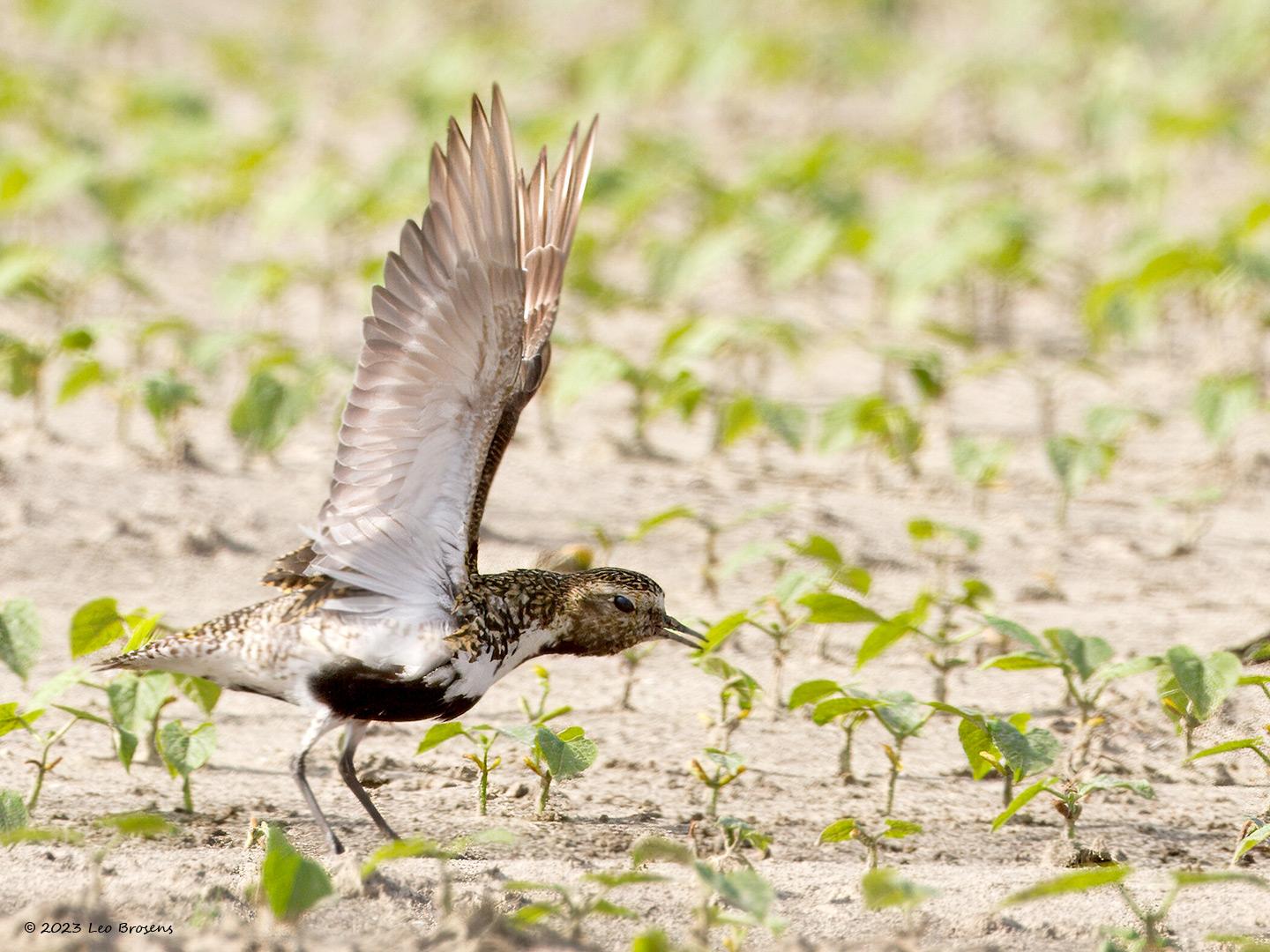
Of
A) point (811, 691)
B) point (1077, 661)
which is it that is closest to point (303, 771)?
point (811, 691)

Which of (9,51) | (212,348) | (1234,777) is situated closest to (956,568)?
(1234,777)

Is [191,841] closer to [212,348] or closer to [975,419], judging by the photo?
[212,348]

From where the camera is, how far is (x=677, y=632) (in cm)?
518

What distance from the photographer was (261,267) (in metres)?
8.23

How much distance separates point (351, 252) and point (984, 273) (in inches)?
138

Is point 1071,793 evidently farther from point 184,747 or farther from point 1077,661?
point 184,747

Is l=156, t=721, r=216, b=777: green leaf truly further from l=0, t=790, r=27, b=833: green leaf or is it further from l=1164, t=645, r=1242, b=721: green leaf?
l=1164, t=645, r=1242, b=721: green leaf

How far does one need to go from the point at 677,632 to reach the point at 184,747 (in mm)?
1435

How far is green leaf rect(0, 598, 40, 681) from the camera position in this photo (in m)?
4.65

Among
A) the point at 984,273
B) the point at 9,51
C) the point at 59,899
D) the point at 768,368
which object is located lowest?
the point at 59,899

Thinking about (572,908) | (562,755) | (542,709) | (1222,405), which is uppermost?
(1222,405)

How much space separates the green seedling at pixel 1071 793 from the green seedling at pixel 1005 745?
0.06 meters

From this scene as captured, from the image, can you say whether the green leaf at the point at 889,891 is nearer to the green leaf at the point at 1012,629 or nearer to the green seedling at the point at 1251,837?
the green seedling at the point at 1251,837

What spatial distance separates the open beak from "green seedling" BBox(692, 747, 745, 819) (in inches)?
15.8
